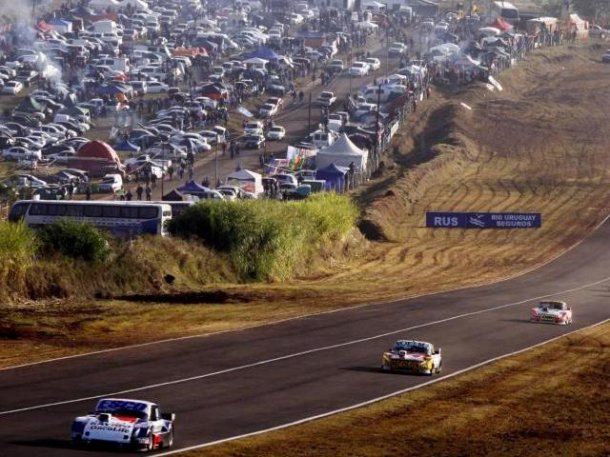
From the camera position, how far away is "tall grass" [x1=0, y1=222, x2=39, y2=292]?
52062 mm

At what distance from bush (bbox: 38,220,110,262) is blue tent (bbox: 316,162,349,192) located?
35261 mm

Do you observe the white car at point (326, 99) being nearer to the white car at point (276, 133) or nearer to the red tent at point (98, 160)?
the white car at point (276, 133)

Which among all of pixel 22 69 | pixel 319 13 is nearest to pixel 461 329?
pixel 22 69

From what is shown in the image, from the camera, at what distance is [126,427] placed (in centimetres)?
2880

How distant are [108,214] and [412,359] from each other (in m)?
24.1

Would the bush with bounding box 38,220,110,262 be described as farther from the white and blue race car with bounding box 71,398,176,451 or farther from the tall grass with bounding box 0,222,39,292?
the white and blue race car with bounding box 71,398,176,451

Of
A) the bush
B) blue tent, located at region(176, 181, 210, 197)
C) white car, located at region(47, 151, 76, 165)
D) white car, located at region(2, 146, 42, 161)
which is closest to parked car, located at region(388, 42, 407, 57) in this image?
white car, located at region(47, 151, 76, 165)

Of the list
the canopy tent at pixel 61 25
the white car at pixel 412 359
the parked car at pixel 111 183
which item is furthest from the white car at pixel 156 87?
the white car at pixel 412 359

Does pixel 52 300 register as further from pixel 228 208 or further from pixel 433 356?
pixel 433 356

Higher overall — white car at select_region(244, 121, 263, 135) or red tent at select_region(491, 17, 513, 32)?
red tent at select_region(491, 17, 513, 32)

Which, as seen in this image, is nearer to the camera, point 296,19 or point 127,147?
point 127,147

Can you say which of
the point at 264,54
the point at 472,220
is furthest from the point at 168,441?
the point at 264,54

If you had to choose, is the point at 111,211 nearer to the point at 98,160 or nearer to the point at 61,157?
the point at 98,160

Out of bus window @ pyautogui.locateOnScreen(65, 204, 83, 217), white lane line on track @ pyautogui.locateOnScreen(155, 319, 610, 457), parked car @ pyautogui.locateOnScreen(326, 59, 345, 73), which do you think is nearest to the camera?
white lane line on track @ pyautogui.locateOnScreen(155, 319, 610, 457)
